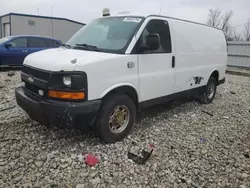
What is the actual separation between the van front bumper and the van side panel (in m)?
2.26

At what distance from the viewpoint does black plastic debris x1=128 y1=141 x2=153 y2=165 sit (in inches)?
132

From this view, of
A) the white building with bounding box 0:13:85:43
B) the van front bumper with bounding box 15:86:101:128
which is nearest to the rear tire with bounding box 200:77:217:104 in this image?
the van front bumper with bounding box 15:86:101:128

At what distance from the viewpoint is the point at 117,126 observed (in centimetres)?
383

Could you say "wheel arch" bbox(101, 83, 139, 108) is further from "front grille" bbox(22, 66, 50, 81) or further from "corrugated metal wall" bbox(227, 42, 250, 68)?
"corrugated metal wall" bbox(227, 42, 250, 68)

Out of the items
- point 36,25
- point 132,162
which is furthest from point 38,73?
point 36,25

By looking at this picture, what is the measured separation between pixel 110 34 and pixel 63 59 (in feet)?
3.70

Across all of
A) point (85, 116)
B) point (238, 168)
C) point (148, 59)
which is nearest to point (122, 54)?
point (148, 59)

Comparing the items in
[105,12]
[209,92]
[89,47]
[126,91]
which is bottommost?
[209,92]

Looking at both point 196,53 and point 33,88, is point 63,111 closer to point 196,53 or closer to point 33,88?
point 33,88

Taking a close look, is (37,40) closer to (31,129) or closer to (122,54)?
(31,129)

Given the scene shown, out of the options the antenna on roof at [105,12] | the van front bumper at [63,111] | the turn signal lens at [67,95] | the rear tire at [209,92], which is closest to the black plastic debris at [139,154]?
the van front bumper at [63,111]

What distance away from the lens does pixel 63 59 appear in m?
3.23

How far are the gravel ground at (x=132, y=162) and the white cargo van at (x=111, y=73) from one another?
0.46m

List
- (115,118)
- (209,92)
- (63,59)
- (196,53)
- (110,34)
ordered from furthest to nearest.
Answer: (209,92), (196,53), (110,34), (115,118), (63,59)
